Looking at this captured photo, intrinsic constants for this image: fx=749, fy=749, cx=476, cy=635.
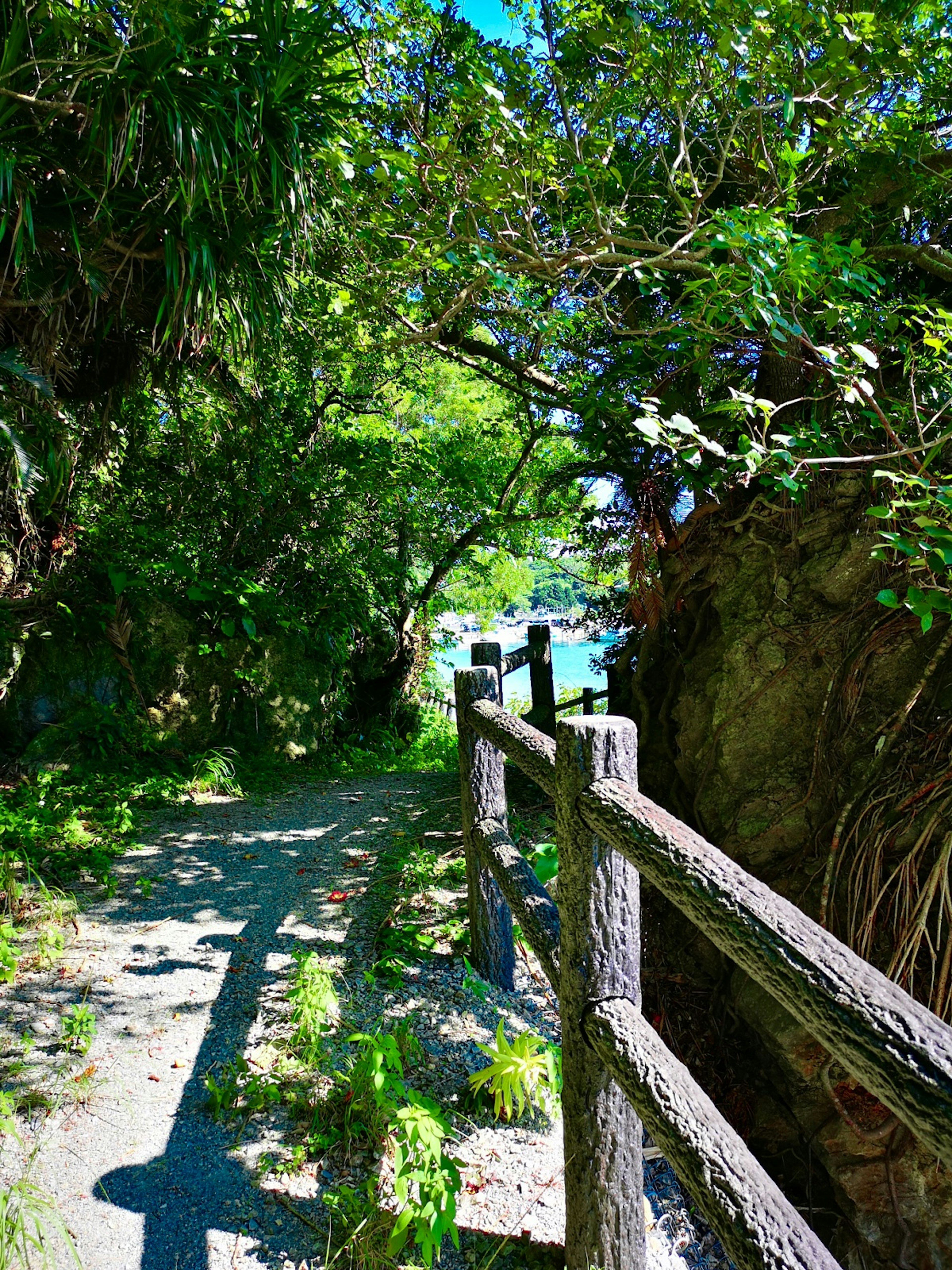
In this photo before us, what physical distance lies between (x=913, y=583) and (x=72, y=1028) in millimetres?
3517

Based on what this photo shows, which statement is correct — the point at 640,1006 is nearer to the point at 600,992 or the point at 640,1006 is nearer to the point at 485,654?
the point at 600,992

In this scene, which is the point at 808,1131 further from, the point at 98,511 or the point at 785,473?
the point at 98,511

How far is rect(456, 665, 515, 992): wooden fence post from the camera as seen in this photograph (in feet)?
10.2

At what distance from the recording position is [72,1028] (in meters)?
2.52

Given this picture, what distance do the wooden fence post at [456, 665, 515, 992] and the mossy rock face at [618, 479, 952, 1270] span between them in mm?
1093

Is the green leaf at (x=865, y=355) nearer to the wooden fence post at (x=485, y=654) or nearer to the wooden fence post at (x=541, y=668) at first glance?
the wooden fence post at (x=485, y=654)

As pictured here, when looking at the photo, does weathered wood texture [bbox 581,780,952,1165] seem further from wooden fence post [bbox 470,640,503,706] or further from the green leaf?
wooden fence post [bbox 470,640,503,706]

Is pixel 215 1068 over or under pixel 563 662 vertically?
under

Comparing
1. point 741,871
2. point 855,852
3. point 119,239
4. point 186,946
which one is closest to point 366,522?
point 119,239

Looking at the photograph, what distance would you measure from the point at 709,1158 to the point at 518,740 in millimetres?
1284

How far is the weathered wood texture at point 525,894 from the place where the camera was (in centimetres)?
218

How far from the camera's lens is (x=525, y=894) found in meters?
2.44

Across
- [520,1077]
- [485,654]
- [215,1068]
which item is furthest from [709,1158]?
[485,654]

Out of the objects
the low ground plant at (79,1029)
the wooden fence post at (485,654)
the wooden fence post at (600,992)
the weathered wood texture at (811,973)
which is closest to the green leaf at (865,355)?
the wooden fence post at (600,992)
